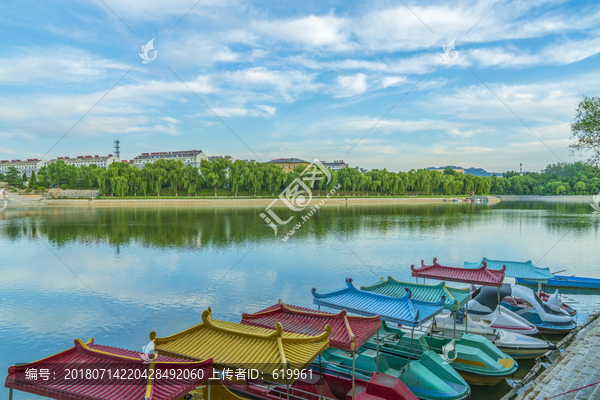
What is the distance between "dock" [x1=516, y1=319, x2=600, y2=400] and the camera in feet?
18.8

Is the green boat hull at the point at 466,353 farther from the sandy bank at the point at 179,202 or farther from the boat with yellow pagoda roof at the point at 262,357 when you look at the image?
the sandy bank at the point at 179,202

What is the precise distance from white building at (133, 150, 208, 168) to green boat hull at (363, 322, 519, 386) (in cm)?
10049

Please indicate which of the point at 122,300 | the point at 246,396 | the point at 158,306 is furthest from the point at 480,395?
the point at 122,300

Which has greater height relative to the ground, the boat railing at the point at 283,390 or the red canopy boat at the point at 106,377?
the red canopy boat at the point at 106,377

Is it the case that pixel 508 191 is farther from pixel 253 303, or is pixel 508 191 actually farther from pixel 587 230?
pixel 253 303

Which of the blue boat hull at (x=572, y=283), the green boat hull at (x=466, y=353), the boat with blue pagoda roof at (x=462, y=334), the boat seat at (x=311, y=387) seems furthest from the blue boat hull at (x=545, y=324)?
the boat seat at (x=311, y=387)

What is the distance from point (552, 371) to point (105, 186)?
73.7m

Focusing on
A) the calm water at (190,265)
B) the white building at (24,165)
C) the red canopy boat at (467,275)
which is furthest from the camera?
the white building at (24,165)

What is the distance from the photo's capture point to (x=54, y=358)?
15.9 ft

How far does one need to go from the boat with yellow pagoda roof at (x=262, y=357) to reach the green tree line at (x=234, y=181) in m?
62.9

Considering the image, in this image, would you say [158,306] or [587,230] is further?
[587,230]

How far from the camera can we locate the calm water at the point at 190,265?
37.6 ft

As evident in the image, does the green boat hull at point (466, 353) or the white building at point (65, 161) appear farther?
the white building at point (65, 161)

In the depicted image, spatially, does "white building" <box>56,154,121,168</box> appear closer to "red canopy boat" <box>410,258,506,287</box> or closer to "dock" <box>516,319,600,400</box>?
"red canopy boat" <box>410,258,506,287</box>
